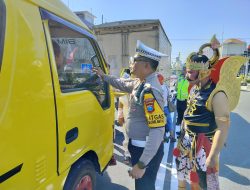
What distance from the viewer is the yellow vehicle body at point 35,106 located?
1139 millimetres

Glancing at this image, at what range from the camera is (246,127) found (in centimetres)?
657

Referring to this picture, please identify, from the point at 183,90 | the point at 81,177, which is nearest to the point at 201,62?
the point at 81,177

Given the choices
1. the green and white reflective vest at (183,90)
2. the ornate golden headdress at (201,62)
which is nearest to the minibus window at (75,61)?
the ornate golden headdress at (201,62)

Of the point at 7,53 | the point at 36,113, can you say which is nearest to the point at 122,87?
the point at 36,113

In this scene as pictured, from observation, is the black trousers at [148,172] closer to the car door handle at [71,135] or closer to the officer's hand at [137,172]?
the officer's hand at [137,172]

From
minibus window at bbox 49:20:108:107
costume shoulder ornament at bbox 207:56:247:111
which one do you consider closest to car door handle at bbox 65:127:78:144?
minibus window at bbox 49:20:108:107

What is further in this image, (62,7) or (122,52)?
(122,52)

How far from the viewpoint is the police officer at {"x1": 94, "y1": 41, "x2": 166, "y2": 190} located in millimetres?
1823

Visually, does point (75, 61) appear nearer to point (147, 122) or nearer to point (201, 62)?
point (147, 122)

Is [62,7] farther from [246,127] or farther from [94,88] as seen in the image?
[246,127]

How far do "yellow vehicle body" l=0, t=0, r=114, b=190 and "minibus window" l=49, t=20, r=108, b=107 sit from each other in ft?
0.17

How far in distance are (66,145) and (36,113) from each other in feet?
1.46

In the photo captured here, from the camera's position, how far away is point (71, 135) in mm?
1728

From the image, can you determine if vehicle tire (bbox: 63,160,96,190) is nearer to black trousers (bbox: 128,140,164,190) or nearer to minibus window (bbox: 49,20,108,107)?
black trousers (bbox: 128,140,164,190)
